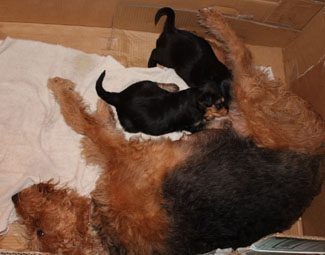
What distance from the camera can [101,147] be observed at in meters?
2.70

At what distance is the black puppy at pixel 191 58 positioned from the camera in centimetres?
289

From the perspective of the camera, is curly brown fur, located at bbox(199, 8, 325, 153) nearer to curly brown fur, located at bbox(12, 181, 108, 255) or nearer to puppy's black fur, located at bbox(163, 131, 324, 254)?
puppy's black fur, located at bbox(163, 131, 324, 254)

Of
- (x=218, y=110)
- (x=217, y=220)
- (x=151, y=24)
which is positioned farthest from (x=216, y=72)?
(x=217, y=220)

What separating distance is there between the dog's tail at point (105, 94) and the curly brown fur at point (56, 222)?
745mm

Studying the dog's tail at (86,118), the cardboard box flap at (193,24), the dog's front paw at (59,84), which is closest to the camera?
the dog's tail at (86,118)

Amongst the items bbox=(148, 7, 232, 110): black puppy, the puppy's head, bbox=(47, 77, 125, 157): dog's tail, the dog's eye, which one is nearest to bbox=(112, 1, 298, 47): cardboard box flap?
bbox=(148, 7, 232, 110): black puppy

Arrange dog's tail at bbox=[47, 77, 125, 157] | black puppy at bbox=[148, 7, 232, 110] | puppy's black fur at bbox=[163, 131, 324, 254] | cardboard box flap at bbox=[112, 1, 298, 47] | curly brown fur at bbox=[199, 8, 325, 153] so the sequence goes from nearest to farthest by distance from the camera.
→ puppy's black fur at bbox=[163, 131, 324, 254] → curly brown fur at bbox=[199, 8, 325, 153] → dog's tail at bbox=[47, 77, 125, 157] → black puppy at bbox=[148, 7, 232, 110] → cardboard box flap at bbox=[112, 1, 298, 47]

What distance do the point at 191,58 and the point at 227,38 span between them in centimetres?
34

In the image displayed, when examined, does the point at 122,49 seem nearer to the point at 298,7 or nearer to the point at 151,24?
the point at 151,24

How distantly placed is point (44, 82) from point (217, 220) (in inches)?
66.8

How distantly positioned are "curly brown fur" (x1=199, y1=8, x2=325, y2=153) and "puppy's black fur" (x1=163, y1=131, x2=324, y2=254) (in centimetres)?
11

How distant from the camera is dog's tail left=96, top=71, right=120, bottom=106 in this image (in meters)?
2.93

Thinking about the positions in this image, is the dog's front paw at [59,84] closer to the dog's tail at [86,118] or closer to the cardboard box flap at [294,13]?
the dog's tail at [86,118]

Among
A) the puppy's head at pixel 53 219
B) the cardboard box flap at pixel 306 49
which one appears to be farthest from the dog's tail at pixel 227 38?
the puppy's head at pixel 53 219
